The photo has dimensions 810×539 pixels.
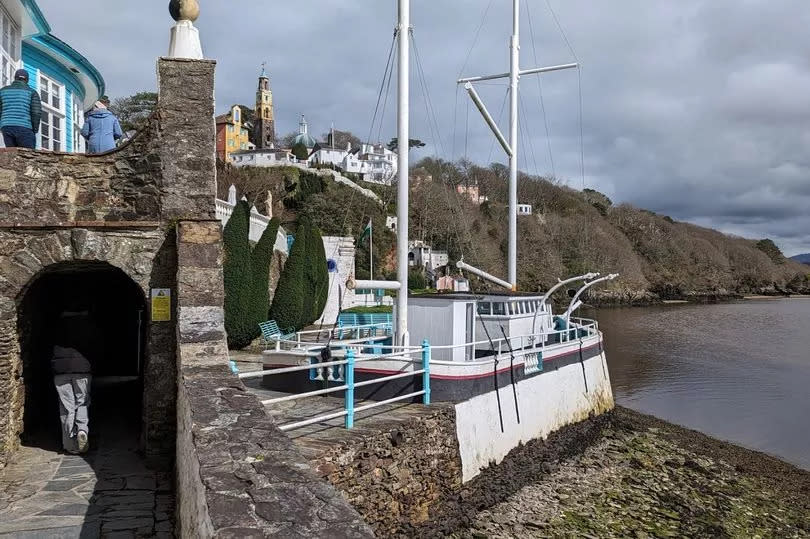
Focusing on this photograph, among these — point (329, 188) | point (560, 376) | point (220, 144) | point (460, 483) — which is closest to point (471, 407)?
point (460, 483)

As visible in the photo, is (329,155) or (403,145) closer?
(403,145)

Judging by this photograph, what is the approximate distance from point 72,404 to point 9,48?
8.18 m

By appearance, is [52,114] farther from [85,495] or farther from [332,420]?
[85,495]

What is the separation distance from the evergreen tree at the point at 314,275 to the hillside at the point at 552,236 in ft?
27.4

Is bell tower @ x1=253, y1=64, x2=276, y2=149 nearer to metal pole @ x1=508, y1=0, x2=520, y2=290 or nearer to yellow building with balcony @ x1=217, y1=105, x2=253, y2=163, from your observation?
yellow building with balcony @ x1=217, y1=105, x2=253, y2=163

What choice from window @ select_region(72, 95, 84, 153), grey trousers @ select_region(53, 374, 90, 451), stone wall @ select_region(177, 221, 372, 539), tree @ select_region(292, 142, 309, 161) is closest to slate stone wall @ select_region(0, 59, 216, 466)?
grey trousers @ select_region(53, 374, 90, 451)

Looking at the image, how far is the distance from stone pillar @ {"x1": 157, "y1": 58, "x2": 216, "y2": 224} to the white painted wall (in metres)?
5.32

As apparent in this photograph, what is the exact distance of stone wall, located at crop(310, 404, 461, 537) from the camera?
741 cm

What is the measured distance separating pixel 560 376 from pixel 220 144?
215ft

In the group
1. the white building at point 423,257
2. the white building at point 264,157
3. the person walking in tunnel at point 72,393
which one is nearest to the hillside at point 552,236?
the white building at point 423,257

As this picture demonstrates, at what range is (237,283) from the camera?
19297 millimetres

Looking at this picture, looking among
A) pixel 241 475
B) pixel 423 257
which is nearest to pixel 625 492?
pixel 241 475

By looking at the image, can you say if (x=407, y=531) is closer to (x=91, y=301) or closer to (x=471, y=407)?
(x=471, y=407)

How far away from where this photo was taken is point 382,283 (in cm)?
1095
